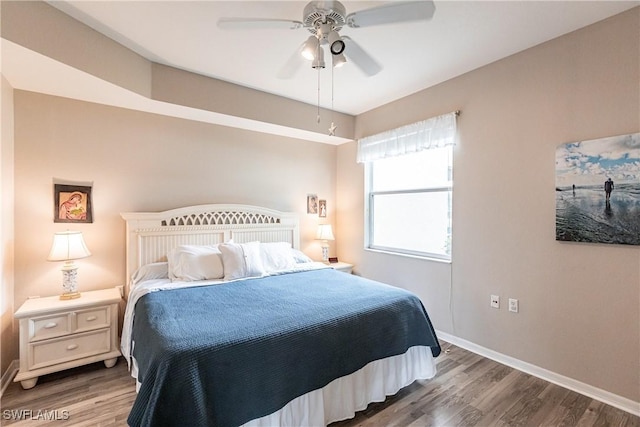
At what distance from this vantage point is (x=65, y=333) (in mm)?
2324

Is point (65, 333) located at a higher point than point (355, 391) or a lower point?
higher

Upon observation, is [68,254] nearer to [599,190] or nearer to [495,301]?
[495,301]

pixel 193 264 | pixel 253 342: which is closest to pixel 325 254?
pixel 193 264

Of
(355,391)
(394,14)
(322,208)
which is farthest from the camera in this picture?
(322,208)

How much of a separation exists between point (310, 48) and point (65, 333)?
283 centimetres

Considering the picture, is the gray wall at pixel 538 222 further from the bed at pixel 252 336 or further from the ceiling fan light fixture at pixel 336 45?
the ceiling fan light fixture at pixel 336 45

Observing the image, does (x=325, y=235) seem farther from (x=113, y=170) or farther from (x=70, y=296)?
(x=70, y=296)

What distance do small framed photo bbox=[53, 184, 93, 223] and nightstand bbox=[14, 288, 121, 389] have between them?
0.70m

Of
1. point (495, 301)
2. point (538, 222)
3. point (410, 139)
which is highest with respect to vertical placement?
point (410, 139)

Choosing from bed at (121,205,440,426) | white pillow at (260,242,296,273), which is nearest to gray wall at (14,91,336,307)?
bed at (121,205,440,426)

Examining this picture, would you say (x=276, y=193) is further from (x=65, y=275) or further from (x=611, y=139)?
(x=611, y=139)

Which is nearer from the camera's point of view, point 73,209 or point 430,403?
point 430,403

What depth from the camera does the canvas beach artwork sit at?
1.94 m

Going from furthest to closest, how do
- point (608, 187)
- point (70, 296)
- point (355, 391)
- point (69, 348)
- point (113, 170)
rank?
point (113, 170) → point (70, 296) → point (69, 348) → point (608, 187) → point (355, 391)
